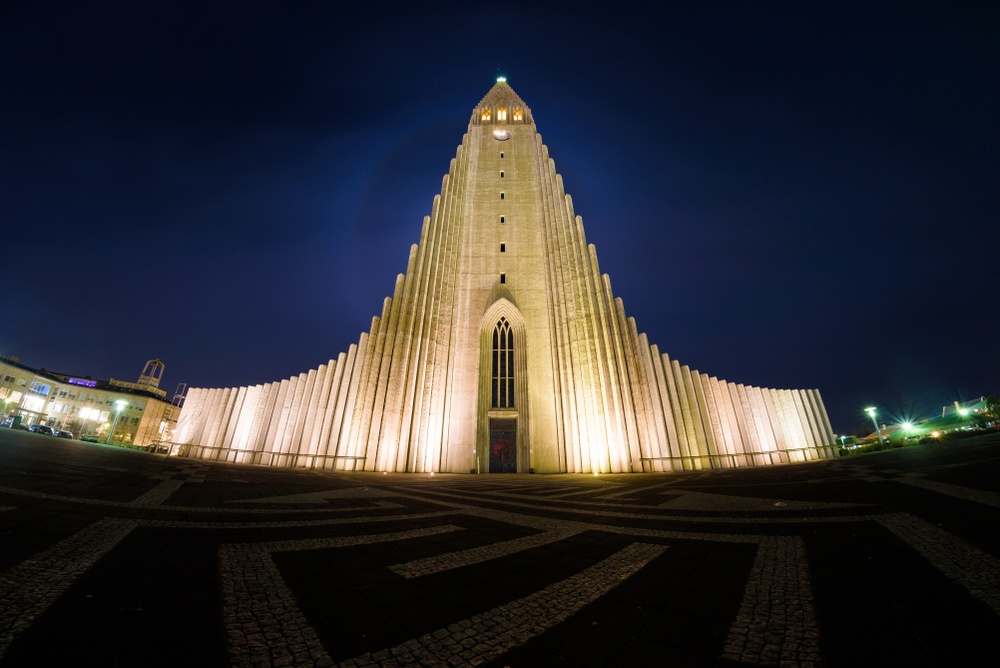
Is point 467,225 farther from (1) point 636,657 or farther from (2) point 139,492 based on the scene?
(1) point 636,657

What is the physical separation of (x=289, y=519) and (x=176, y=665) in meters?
3.28

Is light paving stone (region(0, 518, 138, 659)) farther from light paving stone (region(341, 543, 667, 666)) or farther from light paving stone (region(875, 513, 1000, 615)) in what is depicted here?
light paving stone (region(875, 513, 1000, 615))

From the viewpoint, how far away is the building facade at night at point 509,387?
19.1m

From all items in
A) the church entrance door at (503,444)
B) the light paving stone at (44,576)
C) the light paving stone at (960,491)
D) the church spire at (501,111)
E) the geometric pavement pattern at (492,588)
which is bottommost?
the geometric pavement pattern at (492,588)

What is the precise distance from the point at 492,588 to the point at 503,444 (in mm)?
19754

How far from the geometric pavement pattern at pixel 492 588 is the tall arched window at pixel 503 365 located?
1792cm

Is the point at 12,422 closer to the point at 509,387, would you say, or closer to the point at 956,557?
the point at 509,387

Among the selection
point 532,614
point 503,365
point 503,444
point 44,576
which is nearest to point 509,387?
point 503,365

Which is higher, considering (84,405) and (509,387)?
(84,405)

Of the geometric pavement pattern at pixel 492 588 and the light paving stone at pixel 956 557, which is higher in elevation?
the light paving stone at pixel 956 557

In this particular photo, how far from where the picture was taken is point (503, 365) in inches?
905

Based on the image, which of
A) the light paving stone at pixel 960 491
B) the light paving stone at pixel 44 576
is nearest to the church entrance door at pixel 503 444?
the light paving stone at pixel 960 491

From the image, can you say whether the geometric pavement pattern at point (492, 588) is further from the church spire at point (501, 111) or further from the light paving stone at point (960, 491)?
the church spire at point (501, 111)

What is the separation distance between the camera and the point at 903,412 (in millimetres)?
104750
